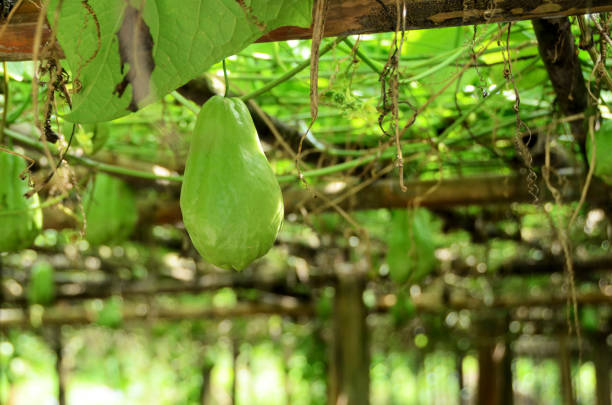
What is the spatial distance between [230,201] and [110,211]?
1.58m

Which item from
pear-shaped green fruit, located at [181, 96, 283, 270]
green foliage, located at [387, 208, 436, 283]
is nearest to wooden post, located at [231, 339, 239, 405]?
green foliage, located at [387, 208, 436, 283]

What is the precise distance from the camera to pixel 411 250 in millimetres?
2180

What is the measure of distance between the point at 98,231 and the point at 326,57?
2.99 ft

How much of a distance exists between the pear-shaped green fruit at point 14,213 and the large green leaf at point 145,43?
79cm

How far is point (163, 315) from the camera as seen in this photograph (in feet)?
20.1

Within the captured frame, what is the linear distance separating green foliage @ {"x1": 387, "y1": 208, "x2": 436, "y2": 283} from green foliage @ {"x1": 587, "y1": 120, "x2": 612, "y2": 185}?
807mm

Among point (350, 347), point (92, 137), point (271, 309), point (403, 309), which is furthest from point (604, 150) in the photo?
point (271, 309)

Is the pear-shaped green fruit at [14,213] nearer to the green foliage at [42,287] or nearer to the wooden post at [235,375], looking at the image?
the green foliage at [42,287]

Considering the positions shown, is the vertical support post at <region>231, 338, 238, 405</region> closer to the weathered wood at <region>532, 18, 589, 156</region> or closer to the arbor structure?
the arbor structure

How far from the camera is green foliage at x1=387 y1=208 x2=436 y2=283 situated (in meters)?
2.24

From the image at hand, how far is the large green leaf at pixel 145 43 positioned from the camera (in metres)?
0.73

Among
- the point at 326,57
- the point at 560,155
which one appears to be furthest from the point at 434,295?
the point at 326,57

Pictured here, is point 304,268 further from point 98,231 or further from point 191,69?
point 191,69

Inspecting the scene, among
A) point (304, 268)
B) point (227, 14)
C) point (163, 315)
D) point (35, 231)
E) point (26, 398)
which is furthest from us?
point (26, 398)
